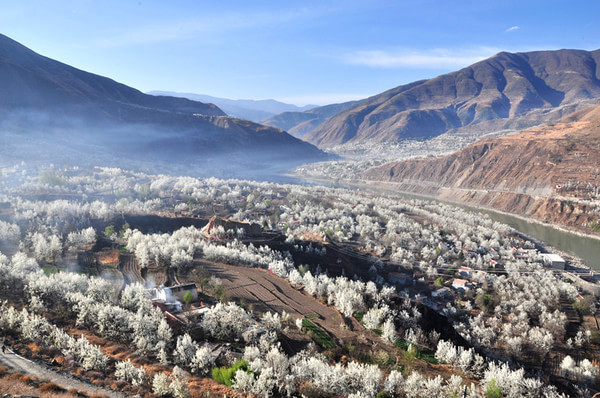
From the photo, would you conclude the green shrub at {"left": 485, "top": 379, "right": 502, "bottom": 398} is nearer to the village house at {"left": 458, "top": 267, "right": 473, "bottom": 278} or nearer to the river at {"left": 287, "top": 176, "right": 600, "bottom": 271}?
→ the village house at {"left": 458, "top": 267, "right": 473, "bottom": 278}

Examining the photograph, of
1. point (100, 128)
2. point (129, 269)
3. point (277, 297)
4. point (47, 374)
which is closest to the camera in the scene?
point (47, 374)

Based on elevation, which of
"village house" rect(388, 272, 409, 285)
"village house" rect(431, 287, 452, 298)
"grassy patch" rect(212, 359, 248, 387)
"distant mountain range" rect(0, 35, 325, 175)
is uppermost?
"distant mountain range" rect(0, 35, 325, 175)

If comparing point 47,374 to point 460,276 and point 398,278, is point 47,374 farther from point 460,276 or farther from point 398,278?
point 460,276

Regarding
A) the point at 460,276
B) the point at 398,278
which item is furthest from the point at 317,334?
the point at 460,276

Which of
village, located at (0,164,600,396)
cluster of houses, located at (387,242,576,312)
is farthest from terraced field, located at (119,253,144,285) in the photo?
cluster of houses, located at (387,242,576,312)

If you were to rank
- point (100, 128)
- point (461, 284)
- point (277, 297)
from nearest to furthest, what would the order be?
1. point (277, 297)
2. point (461, 284)
3. point (100, 128)

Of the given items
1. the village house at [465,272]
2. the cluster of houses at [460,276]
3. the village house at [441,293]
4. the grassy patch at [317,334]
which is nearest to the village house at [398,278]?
the cluster of houses at [460,276]
